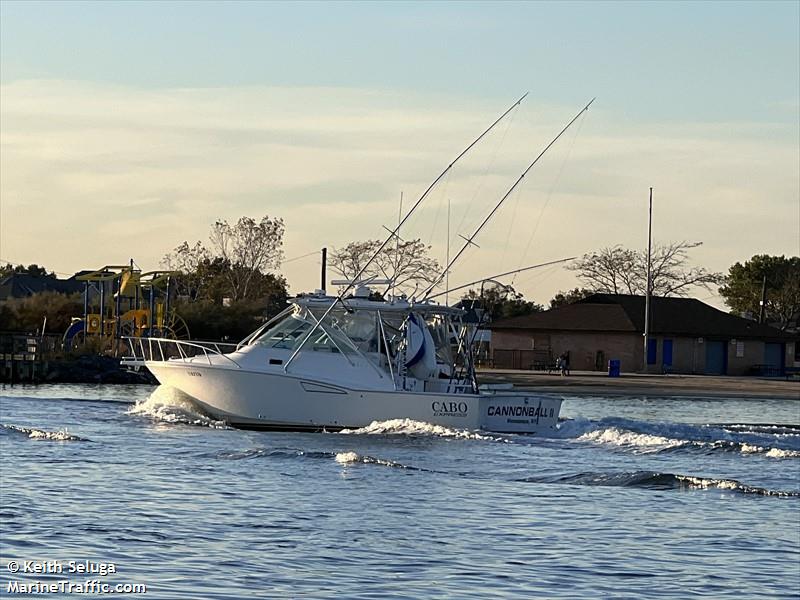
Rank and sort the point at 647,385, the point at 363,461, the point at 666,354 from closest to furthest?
the point at 363,461 < the point at 647,385 < the point at 666,354

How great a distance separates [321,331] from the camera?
29.0 m

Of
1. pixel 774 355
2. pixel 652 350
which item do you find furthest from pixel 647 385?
pixel 774 355

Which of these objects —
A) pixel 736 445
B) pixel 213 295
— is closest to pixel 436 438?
pixel 736 445

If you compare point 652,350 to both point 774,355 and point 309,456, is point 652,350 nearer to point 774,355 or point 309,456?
point 774,355

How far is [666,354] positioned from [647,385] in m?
19.3

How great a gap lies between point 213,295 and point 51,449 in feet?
187

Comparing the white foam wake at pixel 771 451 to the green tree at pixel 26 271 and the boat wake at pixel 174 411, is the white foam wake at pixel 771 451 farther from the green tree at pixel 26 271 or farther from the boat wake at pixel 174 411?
the green tree at pixel 26 271

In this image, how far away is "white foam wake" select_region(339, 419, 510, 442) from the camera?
2719 centimetres

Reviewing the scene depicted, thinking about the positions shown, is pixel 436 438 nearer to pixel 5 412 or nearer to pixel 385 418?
pixel 385 418

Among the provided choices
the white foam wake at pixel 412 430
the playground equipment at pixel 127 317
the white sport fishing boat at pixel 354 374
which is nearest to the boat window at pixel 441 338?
the white sport fishing boat at pixel 354 374

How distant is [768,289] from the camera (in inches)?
4269

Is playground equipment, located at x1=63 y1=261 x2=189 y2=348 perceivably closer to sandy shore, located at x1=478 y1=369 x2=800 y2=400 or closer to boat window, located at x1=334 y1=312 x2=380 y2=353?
sandy shore, located at x1=478 y1=369 x2=800 y2=400

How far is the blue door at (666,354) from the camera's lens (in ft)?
244

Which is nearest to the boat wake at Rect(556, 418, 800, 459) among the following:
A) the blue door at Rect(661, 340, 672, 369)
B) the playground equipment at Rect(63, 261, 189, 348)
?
the playground equipment at Rect(63, 261, 189, 348)
